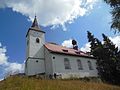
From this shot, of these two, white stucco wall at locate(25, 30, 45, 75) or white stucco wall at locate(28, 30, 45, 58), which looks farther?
white stucco wall at locate(28, 30, 45, 58)

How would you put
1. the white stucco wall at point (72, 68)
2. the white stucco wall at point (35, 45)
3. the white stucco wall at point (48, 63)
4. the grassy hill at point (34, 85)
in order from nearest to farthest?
1. the grassy hill at point (34, 85)
2. the white stucco wall at point (72, 68)
3. the white stucco wall at point (48, 63)
4. the white stucco wall at point (35, 45)

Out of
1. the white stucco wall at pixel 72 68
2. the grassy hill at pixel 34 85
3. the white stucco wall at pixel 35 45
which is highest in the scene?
the white stucco wall at pixel 35 45

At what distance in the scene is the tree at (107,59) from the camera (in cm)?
3559

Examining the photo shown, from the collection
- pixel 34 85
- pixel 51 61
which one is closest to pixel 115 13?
pixel 34 85

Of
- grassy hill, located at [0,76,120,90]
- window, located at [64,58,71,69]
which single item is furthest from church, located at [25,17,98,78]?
grassy hill, located at [0,76,120,90]

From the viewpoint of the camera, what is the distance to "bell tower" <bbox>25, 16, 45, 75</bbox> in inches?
1303

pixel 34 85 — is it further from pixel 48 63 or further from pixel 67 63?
pixel 67 63

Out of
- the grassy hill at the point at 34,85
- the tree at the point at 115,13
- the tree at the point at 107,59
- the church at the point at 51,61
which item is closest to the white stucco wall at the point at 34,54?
the church at the point at 51,61

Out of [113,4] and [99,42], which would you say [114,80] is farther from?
[113,4]

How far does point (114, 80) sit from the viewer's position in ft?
115

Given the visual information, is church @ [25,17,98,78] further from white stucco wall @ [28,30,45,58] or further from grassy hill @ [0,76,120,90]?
grassy hill @ [0,76,120,90]

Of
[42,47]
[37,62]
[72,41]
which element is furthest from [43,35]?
[72,41]

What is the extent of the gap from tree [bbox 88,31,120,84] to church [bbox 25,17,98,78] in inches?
72.0

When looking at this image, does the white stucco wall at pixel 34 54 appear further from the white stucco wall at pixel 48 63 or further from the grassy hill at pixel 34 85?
the grassy hill at pixel 34 85
